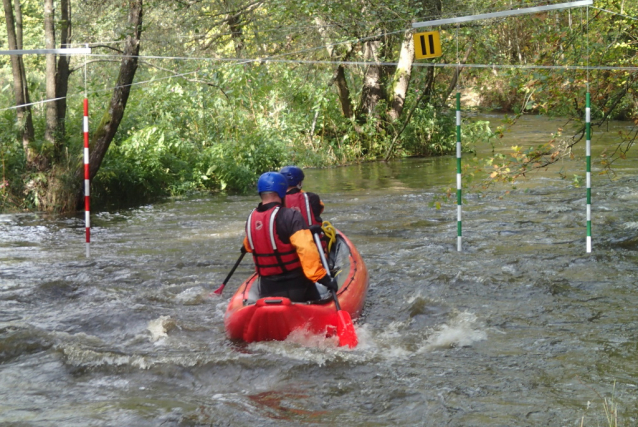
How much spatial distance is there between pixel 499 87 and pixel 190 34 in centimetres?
1489

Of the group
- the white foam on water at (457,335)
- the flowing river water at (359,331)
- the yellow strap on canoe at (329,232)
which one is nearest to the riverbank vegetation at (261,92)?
the flowing river water at (359,331)

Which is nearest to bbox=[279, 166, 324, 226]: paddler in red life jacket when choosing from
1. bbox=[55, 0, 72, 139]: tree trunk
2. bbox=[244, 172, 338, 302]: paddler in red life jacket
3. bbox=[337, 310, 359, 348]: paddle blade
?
bbox=[244, 172, 338, 302]: paddler in red life jacket

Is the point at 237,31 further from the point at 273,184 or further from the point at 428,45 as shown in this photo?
the point at 273,184

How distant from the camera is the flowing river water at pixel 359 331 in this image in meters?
4.20

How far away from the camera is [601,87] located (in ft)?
27.3

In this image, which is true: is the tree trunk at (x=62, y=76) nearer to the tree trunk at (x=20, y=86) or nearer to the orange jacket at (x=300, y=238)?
the tree trunk at (x=20, y=86)

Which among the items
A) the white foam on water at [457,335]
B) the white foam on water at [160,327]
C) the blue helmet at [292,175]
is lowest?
the white foam on water at [457,335]

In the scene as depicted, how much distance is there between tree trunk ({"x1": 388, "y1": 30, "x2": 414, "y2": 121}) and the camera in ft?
59.2

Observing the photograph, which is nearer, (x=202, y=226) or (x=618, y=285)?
(x=618, y=285)

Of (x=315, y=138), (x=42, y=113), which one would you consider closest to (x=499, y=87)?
(x=315, y=138)

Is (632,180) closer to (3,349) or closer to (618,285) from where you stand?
(618,285)

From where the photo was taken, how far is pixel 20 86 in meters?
11.6

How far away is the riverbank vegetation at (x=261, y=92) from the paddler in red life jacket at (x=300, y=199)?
202 cm

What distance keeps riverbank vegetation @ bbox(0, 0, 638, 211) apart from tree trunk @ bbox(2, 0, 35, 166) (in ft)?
0.11
